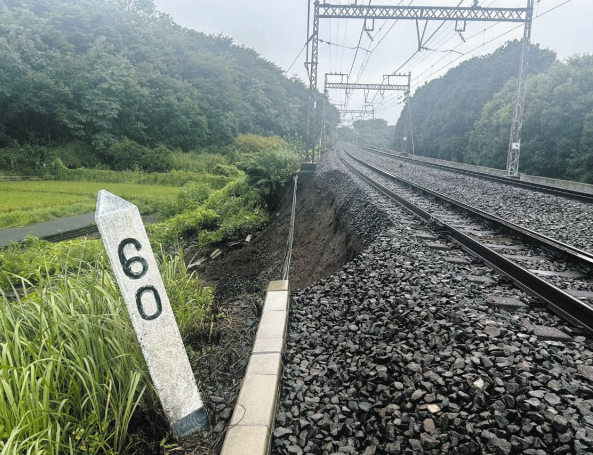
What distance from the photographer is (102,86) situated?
31.8m

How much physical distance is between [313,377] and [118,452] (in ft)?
4.04

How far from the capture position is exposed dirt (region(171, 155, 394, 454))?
262 centimetres

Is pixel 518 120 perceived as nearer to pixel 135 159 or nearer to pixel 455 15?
pixel 455 15

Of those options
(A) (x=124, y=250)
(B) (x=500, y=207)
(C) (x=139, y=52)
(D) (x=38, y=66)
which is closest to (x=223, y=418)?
(A) (x=124, y=250)

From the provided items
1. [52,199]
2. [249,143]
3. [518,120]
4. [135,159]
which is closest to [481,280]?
[518,120]

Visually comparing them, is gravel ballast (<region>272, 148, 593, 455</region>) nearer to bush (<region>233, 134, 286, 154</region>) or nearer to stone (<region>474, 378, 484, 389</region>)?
stone (<region>474, 378, 484, 389</region>)

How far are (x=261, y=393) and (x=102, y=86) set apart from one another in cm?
3612

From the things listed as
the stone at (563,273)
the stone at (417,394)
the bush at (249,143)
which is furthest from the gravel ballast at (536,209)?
the bush at (249,143)

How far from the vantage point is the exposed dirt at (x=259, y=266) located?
2623 millimetres

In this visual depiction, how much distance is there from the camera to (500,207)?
8594mm

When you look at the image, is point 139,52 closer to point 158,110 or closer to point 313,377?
point 158,110

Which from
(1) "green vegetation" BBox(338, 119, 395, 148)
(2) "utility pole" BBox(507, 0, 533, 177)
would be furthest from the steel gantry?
(1) "green vegetation" BBox(338, 119, 395, 148)

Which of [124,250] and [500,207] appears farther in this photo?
[500,207]

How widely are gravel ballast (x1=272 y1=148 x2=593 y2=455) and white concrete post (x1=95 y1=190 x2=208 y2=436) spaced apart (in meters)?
0.56
